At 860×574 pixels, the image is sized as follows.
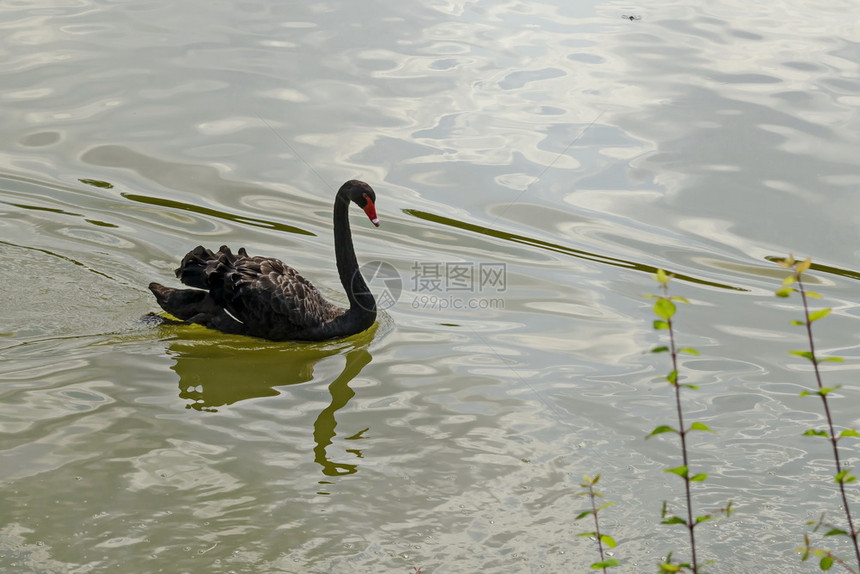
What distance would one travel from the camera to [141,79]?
10414mm

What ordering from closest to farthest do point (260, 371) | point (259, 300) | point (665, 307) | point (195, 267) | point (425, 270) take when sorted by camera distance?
point (665, 307) < point (260, 371) < point (259, 300) < point (195, 267) < point (425, 270)

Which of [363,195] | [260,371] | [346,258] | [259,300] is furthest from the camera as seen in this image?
[346,258]

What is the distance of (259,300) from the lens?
6.09 m

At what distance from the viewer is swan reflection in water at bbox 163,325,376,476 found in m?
5.21

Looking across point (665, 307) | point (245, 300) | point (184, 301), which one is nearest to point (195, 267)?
point (184, 301)

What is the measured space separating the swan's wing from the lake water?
0.21 m

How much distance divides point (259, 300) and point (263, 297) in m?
0.03

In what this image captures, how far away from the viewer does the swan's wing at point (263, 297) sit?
20.0 ft

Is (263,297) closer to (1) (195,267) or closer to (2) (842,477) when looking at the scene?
(1) (195,267)

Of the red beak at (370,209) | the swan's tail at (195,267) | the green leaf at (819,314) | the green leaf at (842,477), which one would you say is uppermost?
the green leaf at (819,314)

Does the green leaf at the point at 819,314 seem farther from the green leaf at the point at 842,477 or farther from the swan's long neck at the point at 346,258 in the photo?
the swan's long neck at the point at 346,258

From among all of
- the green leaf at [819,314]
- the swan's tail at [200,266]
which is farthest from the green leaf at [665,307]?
the swan's tail at [200,266]

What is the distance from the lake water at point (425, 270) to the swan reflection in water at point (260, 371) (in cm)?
2

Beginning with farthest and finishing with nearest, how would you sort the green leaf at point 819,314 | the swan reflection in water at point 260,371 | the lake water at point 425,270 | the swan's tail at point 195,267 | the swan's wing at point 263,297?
the swan's tail at point 195,267
the swan's wing at point 263,297
the swan reflection in water at point 260,371
the lake water at point 425,270
the green leaf at point 819,314
